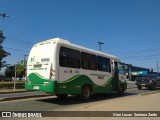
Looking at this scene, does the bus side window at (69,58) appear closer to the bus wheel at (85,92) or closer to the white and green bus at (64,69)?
the white and green bus at (64,69)

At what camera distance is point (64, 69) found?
1488 centimetres

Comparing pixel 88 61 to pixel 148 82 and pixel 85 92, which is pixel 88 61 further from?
pixel 148 82

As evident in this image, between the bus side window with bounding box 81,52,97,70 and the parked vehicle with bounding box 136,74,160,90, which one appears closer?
the bus side window with bounding box 81,52,97,70

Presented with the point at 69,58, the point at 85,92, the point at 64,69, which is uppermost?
the point at 69,58

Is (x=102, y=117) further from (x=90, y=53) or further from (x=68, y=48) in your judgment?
(x=90, y=53)

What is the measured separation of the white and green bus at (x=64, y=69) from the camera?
14.5 metres

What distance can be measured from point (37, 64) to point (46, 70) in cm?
95

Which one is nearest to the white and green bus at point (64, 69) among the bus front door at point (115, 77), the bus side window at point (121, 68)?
the bus front door at point (115, 77)

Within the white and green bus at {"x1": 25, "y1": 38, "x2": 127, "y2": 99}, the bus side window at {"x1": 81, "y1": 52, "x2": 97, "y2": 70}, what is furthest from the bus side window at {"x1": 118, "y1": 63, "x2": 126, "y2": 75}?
the bus side window at {"x1": 81, "y1": 52, "x2": 97, "y2": 70}

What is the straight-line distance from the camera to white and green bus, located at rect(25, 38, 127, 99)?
14453 millimetres

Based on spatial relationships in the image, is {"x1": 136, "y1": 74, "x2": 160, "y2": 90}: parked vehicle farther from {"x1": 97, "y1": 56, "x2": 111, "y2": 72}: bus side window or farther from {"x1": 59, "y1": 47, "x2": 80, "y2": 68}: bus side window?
{"x1": 59, "y1": 47, "x2": 80, "y2": 68}: bus side window

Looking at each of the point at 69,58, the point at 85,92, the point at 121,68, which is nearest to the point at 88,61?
the point at 85,92

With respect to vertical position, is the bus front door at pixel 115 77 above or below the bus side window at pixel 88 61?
below

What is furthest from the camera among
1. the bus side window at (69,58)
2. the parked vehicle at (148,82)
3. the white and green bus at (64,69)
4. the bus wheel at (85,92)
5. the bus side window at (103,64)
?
the parked vehicle at (148,82)
